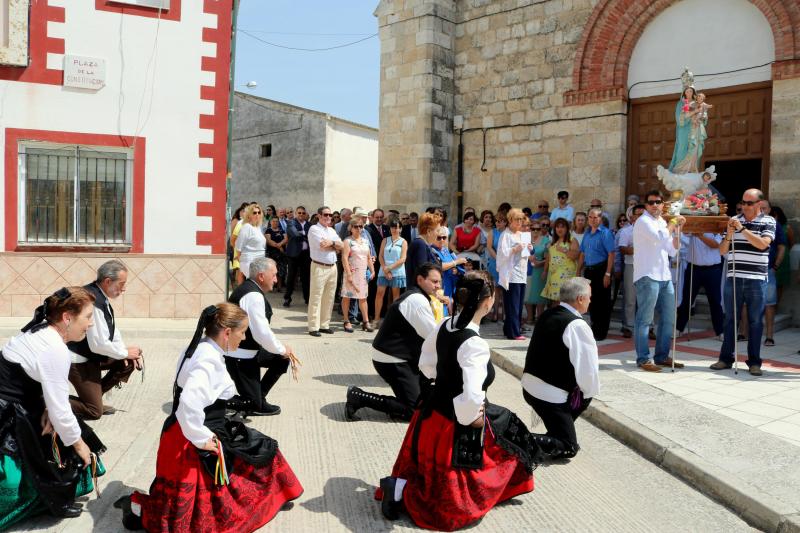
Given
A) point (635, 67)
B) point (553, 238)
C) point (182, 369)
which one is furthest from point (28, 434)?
point (635, 67)

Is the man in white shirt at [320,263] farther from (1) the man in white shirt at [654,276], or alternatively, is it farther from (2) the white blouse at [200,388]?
(2) the white blouse at [200,388]

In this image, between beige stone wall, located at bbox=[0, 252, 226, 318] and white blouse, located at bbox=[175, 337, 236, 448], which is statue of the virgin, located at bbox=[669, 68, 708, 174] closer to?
beige stone wall, located at bbox=[0, 252, 226, 318]

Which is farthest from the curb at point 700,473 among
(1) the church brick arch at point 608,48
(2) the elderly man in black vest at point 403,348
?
(1) the church brick arch at point 608,48

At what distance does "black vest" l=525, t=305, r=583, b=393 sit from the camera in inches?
181

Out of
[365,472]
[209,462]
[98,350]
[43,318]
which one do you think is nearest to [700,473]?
[365,472]

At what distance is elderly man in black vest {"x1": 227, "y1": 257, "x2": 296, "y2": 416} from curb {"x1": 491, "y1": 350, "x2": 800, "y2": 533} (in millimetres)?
2637

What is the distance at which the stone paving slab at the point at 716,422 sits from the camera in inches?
163

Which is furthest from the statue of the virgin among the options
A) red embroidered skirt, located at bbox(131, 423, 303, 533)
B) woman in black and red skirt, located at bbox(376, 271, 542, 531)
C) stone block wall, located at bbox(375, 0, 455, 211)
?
red embroidered skirt, located at bbox(131, 423, 303, 533)

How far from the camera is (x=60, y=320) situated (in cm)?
367

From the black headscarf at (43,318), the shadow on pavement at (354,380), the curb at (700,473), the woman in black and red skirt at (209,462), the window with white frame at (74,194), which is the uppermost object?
the window with white frame at (74,194)

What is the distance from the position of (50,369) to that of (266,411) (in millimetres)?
2466

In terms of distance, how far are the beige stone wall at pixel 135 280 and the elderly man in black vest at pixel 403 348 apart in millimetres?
5191

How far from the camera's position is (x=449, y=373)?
12.4 ft

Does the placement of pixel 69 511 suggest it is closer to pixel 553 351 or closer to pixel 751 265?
pixel 553 351
